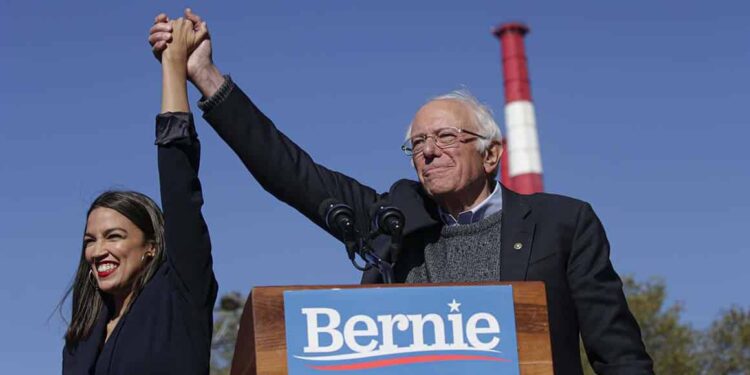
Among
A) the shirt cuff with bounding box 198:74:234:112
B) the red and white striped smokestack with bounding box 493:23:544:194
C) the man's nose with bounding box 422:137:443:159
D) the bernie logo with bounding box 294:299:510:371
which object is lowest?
the bernie logo with bounding box 294:299:510:371

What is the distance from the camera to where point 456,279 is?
500cm

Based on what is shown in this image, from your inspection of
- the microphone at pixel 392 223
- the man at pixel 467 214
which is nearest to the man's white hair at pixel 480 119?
the man at pixel 467 214

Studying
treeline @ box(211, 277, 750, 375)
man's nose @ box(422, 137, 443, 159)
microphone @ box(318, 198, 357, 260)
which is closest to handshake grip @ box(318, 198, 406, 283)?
microphone @ box(318, 198, 357, 260)

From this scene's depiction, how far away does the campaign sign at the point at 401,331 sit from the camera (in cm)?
377

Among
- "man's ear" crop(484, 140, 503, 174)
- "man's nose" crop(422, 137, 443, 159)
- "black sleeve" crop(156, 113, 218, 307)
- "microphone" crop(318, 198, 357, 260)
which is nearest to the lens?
"microphone" crop(318, 198, 357, 260)

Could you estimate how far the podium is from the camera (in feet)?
12.2

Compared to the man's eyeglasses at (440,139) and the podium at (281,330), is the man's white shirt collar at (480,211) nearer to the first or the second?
the man's eyeglasses at (440,139)

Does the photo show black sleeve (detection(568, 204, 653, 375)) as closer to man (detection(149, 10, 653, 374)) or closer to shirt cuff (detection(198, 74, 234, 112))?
man (detection(149, 10, 653, 374))

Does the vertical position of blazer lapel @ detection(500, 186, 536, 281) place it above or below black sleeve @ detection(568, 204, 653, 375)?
above

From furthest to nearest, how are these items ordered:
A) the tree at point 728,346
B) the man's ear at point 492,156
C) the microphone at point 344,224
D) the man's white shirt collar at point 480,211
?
the tree at point 728,346, the man's ear at point 492,156, the man's white shirt collar at point 480,211, the microphone at point 344,224

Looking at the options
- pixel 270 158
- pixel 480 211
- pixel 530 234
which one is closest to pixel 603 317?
pixel 530 234

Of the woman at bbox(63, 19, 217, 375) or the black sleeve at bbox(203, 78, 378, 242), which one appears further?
the black sleeve at bbox(203, 78, 378, 242)

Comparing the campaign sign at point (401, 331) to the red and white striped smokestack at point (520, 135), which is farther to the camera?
the red and white striped smokestack at point (520, 135)

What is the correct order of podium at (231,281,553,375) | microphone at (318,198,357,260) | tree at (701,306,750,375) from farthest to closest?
tree at (701,306,750,375) < microphone at (318,198,357,260) < podium at (231,281,553,375)
